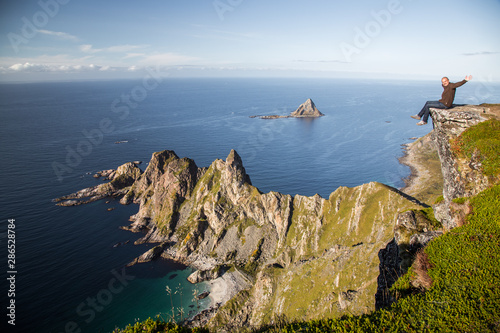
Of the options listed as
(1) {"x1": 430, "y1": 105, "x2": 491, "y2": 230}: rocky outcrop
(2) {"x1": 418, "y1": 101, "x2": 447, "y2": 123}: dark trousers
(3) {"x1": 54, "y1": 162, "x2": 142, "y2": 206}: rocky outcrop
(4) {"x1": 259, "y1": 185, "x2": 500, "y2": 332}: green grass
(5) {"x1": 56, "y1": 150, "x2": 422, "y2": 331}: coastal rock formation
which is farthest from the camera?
(3) {"x1": 54, "y1": 162, "x2": 142, "y2": 206}: rocky outcrop

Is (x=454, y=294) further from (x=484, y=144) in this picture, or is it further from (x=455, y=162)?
(x=484, y=144)

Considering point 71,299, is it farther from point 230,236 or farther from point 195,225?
point 230,236

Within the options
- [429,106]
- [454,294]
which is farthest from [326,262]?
[454,294]

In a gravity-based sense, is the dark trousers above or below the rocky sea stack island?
above

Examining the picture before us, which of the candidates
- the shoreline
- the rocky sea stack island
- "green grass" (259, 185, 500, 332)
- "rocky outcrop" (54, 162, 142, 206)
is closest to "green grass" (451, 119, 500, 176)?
the rocky sea stack island

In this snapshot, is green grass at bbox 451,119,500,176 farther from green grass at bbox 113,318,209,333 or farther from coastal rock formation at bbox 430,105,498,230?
green grass at bbox 113,318,209,333

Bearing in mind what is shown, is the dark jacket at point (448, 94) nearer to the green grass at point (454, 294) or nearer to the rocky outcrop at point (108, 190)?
the green grass at point (454, 294)

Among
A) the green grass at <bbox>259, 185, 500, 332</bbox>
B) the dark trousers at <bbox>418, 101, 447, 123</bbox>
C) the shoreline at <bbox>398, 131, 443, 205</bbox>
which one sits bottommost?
the shoreline at <bbox>398, 131, 443, 205</bbox>

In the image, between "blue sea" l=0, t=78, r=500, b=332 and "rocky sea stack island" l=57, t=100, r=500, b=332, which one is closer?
"rocky sea stack island" l=57, t=100, r=500, b=332
